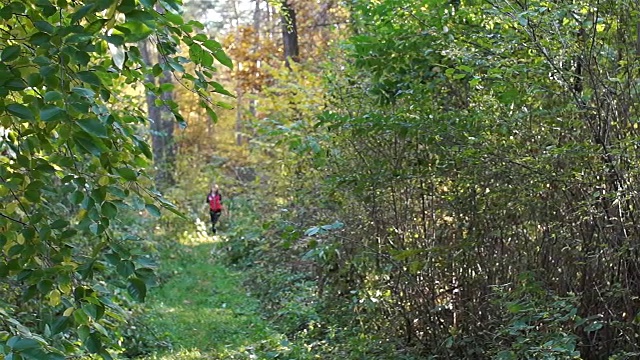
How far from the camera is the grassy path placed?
922 centimetres

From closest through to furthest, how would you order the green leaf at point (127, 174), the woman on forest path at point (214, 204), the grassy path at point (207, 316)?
the green leaf at point (127, 174) → the grassy path at point (207, 316) → the woman on forest path at point (214, 204)

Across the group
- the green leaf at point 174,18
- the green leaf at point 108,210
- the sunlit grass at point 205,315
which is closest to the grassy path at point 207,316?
the sunlit grass at point 205,315

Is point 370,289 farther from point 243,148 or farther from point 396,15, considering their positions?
point 243,148

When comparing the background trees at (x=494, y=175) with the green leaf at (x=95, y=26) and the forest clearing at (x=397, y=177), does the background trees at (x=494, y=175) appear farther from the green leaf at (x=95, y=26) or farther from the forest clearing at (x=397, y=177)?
the green leaf at (x=95, y=26)

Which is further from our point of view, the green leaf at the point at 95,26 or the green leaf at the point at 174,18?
the green leaf at the point at 174,18

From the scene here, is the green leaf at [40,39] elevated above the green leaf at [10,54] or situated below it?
above

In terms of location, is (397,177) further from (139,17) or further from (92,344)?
(139,17)

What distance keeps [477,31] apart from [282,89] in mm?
6909

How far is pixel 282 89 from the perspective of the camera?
12.6 metres

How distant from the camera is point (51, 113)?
2078mm

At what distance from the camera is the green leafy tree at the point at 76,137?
218cm

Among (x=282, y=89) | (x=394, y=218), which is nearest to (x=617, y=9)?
(x=394, y=218)

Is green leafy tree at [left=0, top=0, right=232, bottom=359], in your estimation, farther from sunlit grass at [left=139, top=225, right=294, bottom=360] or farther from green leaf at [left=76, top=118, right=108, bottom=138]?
sunlit grass at [left=139, top=225, right=294, bottom=360]

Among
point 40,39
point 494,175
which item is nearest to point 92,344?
point 40,39
